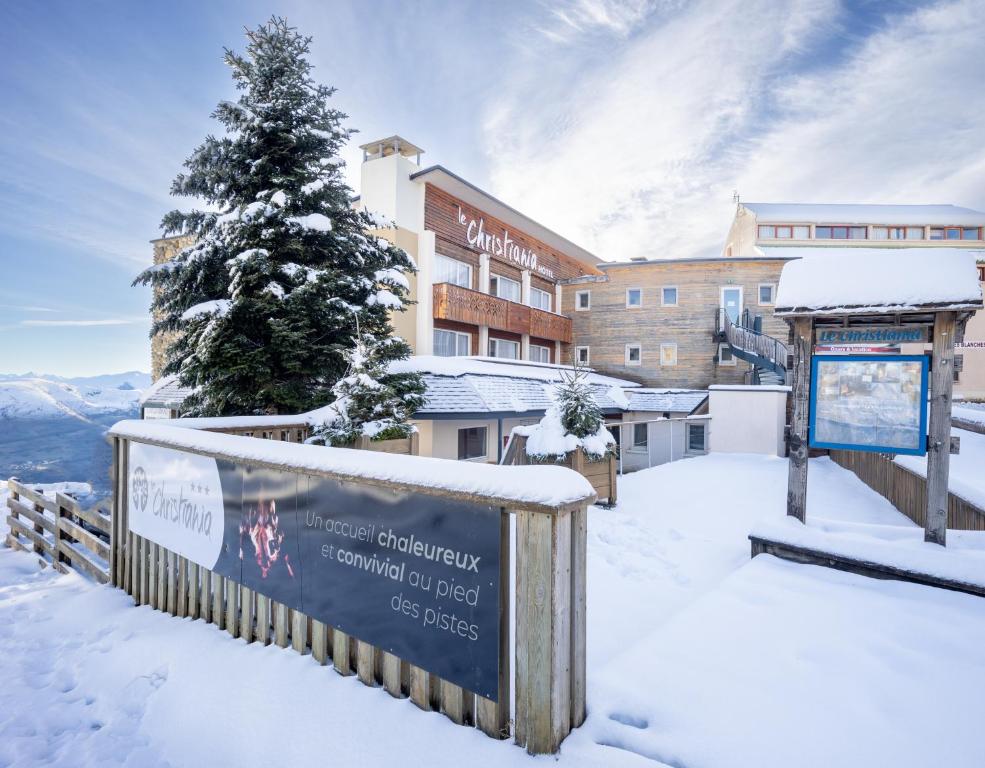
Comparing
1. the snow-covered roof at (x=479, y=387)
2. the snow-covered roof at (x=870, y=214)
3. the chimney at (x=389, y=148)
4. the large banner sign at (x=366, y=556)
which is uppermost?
the snow-covered roof at (x=870, y=214)

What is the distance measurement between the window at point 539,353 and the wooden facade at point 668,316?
1.98 m

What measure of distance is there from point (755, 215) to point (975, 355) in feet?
54.2

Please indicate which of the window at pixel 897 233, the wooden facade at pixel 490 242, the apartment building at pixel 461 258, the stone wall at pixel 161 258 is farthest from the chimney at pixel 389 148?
the window at pixel 897 233

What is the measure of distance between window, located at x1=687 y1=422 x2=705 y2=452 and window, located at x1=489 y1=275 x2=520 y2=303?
970 cm

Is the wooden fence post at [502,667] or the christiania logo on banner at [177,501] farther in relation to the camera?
the christiania logo on banner at [177,501]

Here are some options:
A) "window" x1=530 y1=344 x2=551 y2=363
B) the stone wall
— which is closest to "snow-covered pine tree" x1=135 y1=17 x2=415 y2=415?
the stone wall

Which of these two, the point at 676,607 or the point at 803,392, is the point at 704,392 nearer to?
the point at 803,392

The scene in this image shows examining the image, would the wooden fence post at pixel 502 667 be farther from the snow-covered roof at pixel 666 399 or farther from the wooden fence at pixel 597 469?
the snow-covered roof at pixel 666 399

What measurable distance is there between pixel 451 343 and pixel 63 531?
13.2 m

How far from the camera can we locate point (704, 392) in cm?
2284

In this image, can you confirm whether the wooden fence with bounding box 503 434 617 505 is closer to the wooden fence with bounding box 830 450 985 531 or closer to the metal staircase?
the wooden fence with bounding box 830 450 985 531

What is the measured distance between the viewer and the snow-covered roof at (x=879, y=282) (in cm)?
513

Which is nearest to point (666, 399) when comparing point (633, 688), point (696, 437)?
point (696, 437)

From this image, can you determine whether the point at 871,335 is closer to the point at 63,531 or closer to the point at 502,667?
the point at 502,667
